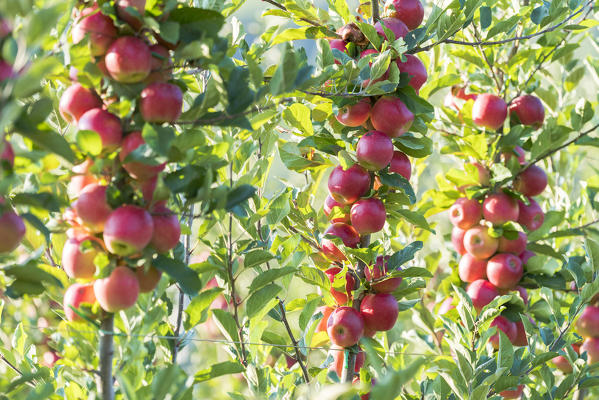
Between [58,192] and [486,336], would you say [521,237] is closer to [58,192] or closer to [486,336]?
[486,336]

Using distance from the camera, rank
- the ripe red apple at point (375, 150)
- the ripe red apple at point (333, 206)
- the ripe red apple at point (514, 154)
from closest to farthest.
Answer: the ripe red apple at point (375, 150) → the ripe red apple at point (333, 206) → the ripe red apple at point (514, 154)

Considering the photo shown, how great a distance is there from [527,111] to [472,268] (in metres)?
0.34

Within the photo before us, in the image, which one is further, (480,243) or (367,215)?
(480,243)

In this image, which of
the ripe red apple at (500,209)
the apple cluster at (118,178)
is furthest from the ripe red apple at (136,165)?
the ripe red apple at (500,209)

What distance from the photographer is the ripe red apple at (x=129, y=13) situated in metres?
0.60

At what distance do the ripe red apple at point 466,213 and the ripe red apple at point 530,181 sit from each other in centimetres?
9

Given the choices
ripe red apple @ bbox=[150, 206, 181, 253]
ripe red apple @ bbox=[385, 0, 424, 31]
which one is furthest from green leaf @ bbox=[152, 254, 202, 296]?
ripe red apple @ bbox=[385, 0, 424, 31]

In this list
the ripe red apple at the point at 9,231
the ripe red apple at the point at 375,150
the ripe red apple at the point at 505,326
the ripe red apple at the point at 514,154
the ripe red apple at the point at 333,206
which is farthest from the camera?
the ripe red apple at the point at 514,154

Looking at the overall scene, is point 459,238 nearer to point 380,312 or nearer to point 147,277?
point 380,312

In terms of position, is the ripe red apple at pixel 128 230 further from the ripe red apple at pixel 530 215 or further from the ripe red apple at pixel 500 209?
Result: the ripe red apple at pixel 530 215

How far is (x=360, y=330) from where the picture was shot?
0.93 meters

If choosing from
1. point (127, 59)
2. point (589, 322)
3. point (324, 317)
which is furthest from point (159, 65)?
point (589, 322)

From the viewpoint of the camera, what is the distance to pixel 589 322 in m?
1.24

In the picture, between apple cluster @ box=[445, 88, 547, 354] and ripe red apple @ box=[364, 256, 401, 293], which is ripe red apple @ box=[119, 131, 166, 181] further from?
apple cluster @ box=[445, 88, 547, 354]
